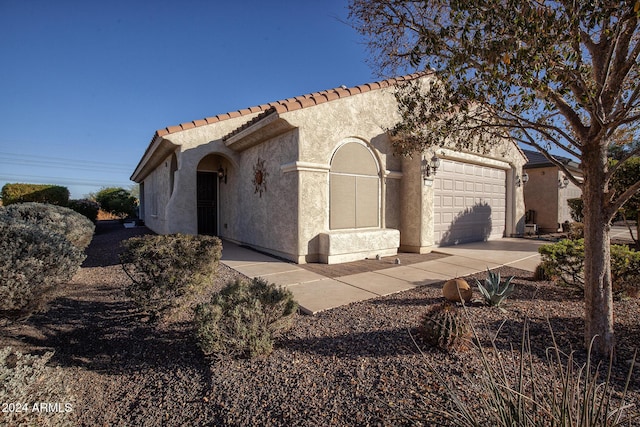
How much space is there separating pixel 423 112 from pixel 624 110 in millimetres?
2152

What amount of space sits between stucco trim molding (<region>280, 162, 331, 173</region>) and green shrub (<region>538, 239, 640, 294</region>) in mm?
5081

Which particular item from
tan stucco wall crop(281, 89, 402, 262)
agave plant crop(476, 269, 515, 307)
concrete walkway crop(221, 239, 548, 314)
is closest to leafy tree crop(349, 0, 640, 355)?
agave plant crop(476, 269, 515, 307)

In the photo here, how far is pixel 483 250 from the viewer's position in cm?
1001

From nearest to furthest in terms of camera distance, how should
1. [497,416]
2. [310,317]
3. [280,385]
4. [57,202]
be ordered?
[497,416] → [280,385] → [310,317] → [57,202]

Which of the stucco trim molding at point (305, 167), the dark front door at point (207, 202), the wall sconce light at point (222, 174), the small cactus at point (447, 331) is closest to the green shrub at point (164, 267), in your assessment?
the small cactus at point (447, 331)

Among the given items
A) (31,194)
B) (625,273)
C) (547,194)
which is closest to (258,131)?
(625,273)

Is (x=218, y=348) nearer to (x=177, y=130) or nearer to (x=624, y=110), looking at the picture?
(x=624, y=110)

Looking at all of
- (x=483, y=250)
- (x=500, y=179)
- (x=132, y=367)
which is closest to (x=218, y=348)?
(x=132, y=367)

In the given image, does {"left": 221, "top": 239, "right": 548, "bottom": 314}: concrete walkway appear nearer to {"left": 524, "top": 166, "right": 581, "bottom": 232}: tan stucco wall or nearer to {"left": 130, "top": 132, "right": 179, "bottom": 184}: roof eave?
{"left": 130, "top": 132, "right": 179, "bottom": 184}: roof eave

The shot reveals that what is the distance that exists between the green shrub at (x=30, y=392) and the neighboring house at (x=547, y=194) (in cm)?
1785

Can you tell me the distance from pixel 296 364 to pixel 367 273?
402 centimetres

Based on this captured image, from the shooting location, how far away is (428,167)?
30.4 ft

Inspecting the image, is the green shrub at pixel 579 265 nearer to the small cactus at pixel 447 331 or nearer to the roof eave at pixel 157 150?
the small cactus at pixel 447 331

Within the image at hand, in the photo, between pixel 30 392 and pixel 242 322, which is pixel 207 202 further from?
pixel 30 392
